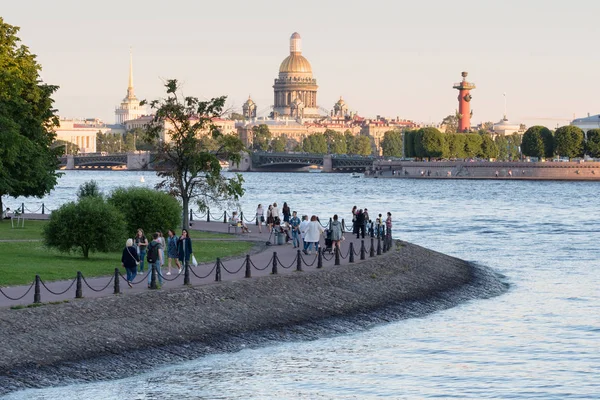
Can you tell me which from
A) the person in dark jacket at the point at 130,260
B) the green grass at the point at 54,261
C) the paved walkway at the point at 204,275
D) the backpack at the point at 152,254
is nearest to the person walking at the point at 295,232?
the paved walkway at the point at 204,275

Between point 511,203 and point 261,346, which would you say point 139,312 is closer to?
point 261,346

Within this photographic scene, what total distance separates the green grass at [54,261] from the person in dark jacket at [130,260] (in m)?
1.87

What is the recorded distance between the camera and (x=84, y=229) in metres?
34.0

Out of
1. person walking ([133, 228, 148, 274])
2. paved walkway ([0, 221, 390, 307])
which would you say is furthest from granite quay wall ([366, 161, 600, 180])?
person walking ([133, 228, 148, 274])

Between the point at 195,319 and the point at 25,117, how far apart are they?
25437mm

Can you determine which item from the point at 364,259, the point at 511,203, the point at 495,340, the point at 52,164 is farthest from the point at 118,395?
the point at 511,203

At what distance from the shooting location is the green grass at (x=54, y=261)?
29.5 metres

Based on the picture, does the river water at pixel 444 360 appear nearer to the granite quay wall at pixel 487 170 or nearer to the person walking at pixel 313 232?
the person walking at pixel 313 232

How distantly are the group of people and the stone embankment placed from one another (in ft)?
4.15

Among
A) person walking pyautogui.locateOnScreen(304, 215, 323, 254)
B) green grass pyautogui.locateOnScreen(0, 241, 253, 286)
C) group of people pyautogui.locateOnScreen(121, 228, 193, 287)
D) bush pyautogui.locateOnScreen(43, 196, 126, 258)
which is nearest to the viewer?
group of people pyautogui.locateOnScreen(121, 228, 193, 287)

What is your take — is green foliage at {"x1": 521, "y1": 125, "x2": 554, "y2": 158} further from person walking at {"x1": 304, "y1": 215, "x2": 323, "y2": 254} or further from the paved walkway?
person walking at {"x1": 304, "y1": 215, "x2": 323, "y2": 254}

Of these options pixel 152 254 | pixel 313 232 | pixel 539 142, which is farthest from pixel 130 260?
pixel 539 142

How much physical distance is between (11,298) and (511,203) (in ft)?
278

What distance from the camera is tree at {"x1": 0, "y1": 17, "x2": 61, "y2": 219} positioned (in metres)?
45.1
